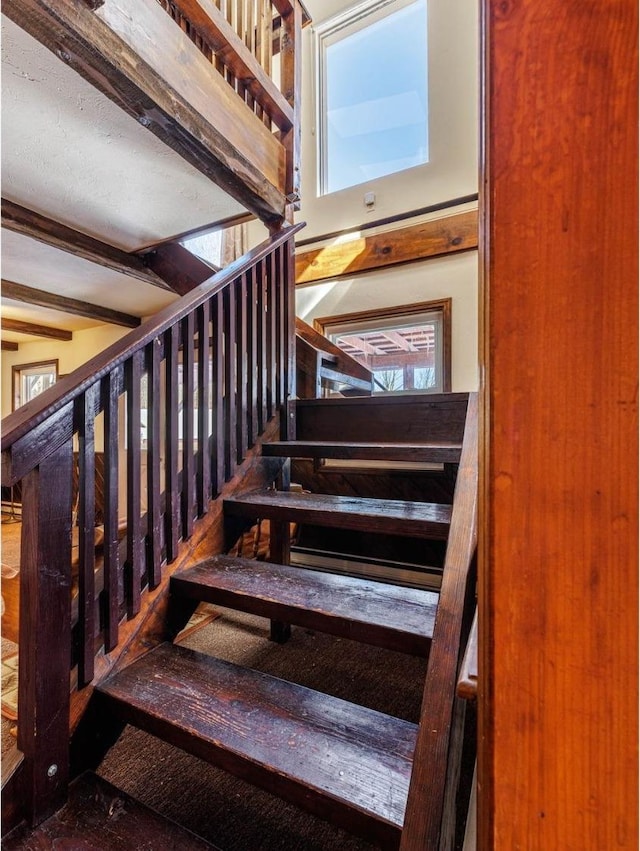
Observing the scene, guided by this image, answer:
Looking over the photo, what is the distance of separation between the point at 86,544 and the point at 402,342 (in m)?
2.88

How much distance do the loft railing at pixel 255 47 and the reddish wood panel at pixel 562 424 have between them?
1.75 metres

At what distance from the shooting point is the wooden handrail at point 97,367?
36.2 inches

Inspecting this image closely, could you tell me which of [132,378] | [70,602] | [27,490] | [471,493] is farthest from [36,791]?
[471,493]

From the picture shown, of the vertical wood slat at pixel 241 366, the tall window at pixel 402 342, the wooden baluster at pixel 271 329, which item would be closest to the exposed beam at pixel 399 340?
the tall window at pixel 402 342

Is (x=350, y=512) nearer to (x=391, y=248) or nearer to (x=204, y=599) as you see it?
(x=204, y=599)

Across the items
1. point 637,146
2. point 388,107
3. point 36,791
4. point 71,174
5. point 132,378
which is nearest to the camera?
point 637,146

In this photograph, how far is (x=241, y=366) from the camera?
182 cm

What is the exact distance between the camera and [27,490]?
962 millimetres

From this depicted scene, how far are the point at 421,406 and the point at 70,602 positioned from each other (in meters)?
1.48

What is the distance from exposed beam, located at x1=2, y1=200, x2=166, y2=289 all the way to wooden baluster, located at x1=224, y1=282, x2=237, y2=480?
1253 millimetres

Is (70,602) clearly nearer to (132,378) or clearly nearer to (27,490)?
(27,490)

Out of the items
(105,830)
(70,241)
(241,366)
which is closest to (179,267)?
(70,241)

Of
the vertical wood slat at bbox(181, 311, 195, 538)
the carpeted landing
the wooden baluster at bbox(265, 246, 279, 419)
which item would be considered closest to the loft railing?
the wooden baluster at bbox(265, 246, 279, 419)

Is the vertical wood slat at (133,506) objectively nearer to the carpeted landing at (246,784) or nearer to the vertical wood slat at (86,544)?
the vertical wood slat at (86,544)
